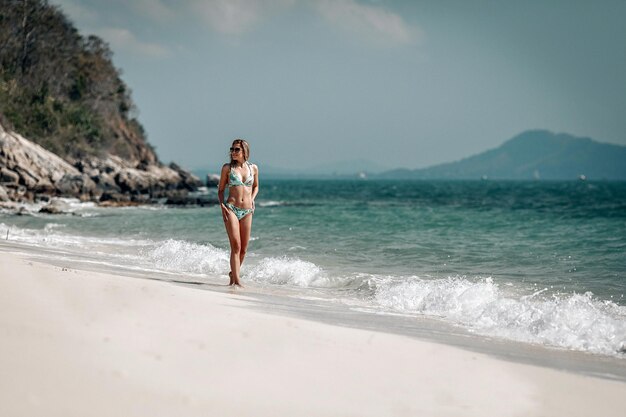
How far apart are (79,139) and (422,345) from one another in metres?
57.0

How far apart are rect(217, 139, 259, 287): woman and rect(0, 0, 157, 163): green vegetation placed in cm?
4042

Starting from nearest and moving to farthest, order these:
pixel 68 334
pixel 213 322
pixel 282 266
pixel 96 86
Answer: pixel 68 334, pixel 213 322, pixel 282 266, pixel 96 86

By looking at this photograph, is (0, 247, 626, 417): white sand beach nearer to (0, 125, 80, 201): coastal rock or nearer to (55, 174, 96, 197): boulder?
(0, 125, 80, 201): coastal rock

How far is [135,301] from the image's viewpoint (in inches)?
251

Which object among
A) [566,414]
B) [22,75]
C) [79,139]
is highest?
[22,75]

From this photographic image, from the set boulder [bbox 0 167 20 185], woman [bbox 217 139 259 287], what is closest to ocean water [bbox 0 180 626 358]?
A: woman [bbox 217 139 259 287]

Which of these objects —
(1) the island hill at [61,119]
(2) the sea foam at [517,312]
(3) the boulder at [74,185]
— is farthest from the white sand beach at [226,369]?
(3) the boulder at [74,185]

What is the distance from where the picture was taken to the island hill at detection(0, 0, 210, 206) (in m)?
40.7

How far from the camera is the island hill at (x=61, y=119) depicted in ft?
133

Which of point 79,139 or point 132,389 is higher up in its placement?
point 79,139

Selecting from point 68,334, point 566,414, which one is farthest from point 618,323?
point 68,334

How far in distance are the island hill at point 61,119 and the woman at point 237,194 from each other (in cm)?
2763

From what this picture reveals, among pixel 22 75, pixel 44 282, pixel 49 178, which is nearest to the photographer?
pixel 44 282

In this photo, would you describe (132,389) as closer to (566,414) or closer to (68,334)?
(68,334)
